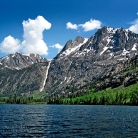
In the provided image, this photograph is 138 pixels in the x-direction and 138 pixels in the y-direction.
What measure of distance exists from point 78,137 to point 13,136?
13128mm

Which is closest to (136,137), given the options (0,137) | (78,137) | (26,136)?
(78,137)

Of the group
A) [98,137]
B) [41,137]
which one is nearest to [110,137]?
[98,137]

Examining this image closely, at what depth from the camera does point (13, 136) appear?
161ft

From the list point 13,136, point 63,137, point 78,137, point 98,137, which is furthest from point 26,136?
point 98,137

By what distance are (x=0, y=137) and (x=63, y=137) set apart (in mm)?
12373

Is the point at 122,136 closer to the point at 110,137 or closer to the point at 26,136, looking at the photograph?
the point at 110,137

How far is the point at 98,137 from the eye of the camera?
4856 cm

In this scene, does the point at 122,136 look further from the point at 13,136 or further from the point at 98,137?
the point at 13,136

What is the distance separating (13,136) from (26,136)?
2595 millimetres

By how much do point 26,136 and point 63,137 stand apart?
7.61 metres

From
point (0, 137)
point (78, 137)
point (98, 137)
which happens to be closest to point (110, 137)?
point (98, 137)

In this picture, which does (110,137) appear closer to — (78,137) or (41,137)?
(78,137)

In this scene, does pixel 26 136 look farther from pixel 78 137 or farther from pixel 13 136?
pixel 78 137

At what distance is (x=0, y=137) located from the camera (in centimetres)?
4756
